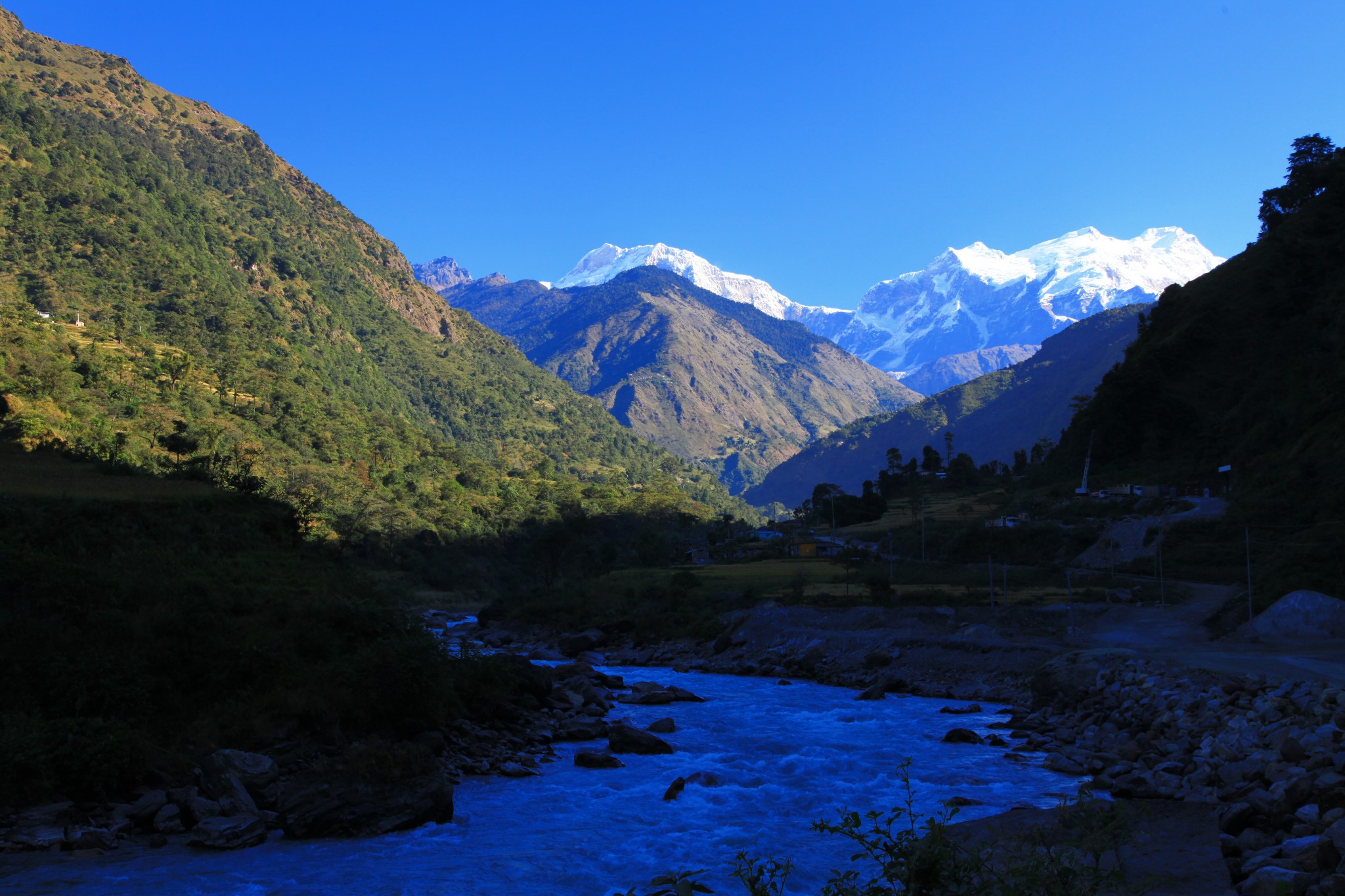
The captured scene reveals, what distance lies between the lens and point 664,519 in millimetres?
143375

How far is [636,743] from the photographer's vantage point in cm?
2520

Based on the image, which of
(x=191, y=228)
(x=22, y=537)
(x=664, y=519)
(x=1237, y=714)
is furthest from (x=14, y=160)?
(x=1237, y=714)

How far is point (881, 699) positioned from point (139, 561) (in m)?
28.1

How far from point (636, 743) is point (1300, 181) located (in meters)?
107

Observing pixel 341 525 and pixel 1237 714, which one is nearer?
pixel 1237 714

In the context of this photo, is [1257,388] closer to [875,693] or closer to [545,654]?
[875,693]

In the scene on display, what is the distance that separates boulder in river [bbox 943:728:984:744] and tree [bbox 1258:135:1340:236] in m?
92.8

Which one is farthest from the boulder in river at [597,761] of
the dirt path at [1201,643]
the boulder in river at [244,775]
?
the dirt path at [1201,643]

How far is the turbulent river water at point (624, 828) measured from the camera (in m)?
14.7

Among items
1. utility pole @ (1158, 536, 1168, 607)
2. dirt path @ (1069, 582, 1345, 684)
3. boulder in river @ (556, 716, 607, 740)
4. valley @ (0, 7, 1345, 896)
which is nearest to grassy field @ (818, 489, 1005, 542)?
valley @ (0, 7, 1345, 896)

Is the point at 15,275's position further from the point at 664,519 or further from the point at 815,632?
the point at 815,632

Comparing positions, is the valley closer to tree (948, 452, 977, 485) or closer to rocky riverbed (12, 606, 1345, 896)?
rocky riverbed (12, 606, 1345, 896)

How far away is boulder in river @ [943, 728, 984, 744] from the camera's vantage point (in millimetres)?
25859

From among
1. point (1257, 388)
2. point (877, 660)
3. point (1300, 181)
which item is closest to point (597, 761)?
point (877, 660)
